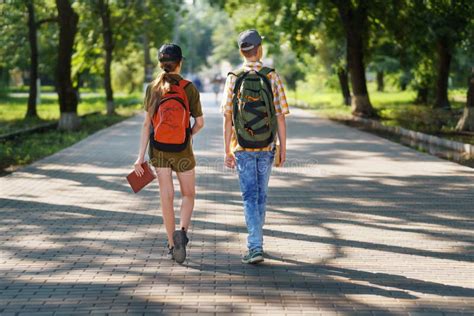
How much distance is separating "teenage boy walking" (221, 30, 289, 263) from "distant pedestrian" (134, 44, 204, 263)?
30 centimetres

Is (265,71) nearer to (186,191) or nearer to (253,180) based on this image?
(253,180)

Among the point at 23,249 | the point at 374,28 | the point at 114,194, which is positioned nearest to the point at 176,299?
the point at 23,249

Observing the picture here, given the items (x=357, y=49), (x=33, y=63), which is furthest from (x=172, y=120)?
(x=33, y=63)

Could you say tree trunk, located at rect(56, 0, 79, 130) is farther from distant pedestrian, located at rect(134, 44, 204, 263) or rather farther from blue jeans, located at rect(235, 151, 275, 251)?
blue jeans, located at rect(235, 151, 275, 251)

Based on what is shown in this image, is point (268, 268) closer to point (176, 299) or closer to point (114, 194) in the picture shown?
point (176, 299)

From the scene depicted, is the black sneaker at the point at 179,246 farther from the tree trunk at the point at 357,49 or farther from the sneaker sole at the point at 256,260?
the tree trunk at the point at 357,49

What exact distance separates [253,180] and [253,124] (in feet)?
1.49

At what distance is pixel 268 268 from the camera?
22.0 ft

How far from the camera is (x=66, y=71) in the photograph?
81.1 ft

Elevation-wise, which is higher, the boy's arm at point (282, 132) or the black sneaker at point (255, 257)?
the boy's arm at point (282, 132)

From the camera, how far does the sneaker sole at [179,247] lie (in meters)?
6.76

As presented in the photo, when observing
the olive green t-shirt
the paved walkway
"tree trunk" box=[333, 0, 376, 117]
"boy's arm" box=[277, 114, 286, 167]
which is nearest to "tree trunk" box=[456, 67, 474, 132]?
the paved walkway

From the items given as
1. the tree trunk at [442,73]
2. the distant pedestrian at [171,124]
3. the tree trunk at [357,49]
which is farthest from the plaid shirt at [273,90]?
the tree trunk at [442,73]

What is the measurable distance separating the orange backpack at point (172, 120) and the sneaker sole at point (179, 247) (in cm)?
68
